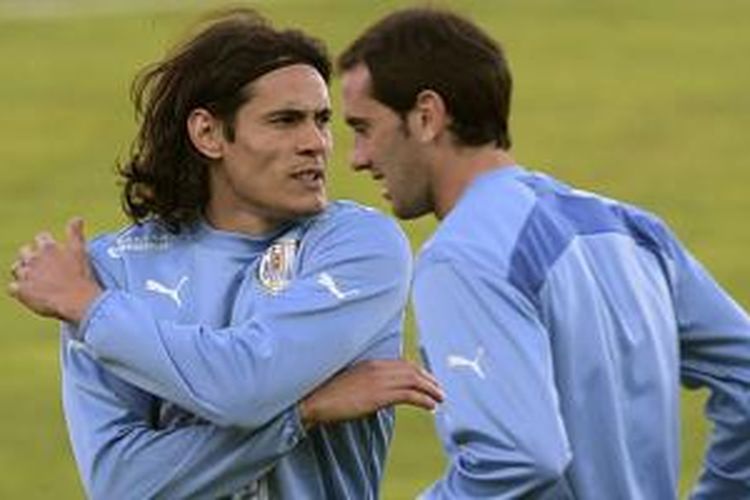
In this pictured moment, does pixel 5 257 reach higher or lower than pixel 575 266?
lower

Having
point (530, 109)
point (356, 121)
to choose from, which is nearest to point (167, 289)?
point (356, 121)

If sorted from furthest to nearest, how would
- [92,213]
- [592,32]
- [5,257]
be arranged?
[592,32] < [92,213] < [5,257]

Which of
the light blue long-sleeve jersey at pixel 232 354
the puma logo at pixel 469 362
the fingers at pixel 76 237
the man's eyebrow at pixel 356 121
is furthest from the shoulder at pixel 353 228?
the puma logo at pixel 469 362

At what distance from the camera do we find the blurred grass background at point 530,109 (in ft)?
54.3

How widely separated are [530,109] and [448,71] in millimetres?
13624

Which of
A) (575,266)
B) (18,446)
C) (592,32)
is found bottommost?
(592,32)

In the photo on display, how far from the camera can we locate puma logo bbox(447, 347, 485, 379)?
18.8 feet

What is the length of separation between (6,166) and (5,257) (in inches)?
116

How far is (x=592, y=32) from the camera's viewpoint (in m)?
21.6

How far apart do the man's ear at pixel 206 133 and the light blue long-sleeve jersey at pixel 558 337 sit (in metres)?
0.61

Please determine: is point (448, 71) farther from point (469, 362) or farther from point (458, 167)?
point (469, 362)

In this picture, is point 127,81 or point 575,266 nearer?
point 575,266

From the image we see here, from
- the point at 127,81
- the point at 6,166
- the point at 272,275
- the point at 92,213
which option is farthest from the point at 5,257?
the point at 272,275

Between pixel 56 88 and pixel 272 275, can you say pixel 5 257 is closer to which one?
pixel 56 88
